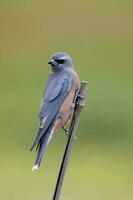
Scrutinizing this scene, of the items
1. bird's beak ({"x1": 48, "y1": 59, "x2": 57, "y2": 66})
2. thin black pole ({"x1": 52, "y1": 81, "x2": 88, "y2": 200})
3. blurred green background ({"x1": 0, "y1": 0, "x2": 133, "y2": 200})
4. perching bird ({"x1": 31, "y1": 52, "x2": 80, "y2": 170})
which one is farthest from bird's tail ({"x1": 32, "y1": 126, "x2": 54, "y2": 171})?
blurred green background ({"x1": 0, "y1": 0, "x2": 133, "y2": 200})

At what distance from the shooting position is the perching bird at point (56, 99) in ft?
8.77

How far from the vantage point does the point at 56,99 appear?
283cm

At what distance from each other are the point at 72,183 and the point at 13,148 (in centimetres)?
95

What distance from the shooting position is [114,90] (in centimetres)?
768

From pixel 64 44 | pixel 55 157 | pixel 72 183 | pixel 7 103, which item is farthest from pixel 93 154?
pixel 64 44

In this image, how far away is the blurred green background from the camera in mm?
5434

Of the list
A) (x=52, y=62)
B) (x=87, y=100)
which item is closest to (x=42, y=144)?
(x=52, y=62)

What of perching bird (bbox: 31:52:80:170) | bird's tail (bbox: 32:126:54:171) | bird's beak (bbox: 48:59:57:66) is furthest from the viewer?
bird's beak (bbox: 48:59:57:66)

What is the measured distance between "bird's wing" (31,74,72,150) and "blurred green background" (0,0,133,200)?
6.73 feet

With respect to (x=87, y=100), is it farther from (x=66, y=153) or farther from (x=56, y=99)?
(x=66, y=153)

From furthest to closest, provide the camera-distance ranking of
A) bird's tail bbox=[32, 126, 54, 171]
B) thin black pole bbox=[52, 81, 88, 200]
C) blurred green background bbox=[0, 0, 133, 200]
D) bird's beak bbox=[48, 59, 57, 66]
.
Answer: blurred green background bbox=[0, 0, 133, 200] → bird's beak bbox=[48, 59, 57, 66] → bird's tail bbox=[32, 126, 54, 171] → thin black pole bbox=[52, 81, 88, 200]

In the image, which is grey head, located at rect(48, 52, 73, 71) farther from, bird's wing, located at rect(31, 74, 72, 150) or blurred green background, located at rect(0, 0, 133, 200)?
blurred green background, located at rect(0, 0, 133, 200)

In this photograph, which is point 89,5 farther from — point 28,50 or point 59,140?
point 59,140

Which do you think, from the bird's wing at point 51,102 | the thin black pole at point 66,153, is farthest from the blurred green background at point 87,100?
the thin black pole at point 66,153
